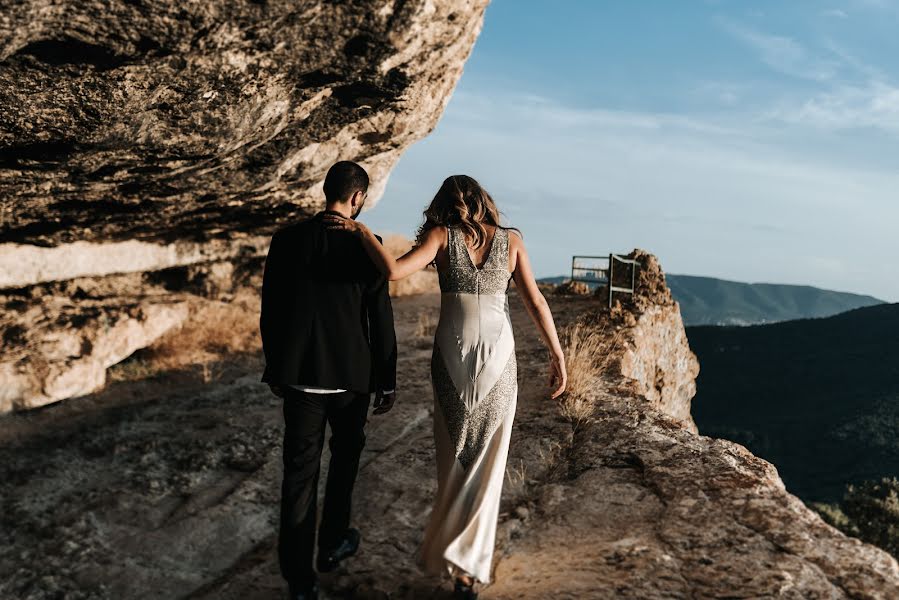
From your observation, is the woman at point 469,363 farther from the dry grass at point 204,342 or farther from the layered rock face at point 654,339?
the layered rock face at point 654,339

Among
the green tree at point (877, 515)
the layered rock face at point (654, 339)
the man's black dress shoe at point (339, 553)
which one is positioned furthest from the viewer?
the green tree at point (877, 515)

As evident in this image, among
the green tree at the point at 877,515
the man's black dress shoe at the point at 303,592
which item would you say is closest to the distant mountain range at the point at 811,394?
the green tree at the point at 877,515

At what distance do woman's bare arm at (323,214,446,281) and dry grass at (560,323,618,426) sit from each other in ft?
10.7

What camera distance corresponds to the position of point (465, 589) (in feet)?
10.8

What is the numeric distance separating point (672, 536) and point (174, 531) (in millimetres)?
3219

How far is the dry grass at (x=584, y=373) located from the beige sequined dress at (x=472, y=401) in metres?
2.85

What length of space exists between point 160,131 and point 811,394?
88314 mm

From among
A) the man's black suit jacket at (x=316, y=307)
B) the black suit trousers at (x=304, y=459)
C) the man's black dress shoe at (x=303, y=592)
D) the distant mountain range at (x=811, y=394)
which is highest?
the man's black suit jacket at (x=316, y=307)

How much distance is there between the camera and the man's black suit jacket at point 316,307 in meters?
3.33

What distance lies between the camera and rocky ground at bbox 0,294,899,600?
3.53m

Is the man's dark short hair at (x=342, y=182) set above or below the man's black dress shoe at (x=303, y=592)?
above

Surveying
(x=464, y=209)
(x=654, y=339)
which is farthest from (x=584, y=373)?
(x=654, y=339)

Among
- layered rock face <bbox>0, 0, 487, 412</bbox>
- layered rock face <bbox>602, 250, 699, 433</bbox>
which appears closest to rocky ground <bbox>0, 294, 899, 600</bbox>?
layered rock face <bbox>0, 0, 487, 412</bbox>

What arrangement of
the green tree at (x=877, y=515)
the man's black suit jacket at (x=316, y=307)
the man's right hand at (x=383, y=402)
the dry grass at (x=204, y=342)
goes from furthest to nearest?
the green tree at (x=877, y=515)
the dry grass at (x=204, y=342)
the man's right hand at (x=383, y=402)
the man's black suit jacket at (x=316, y=307)
